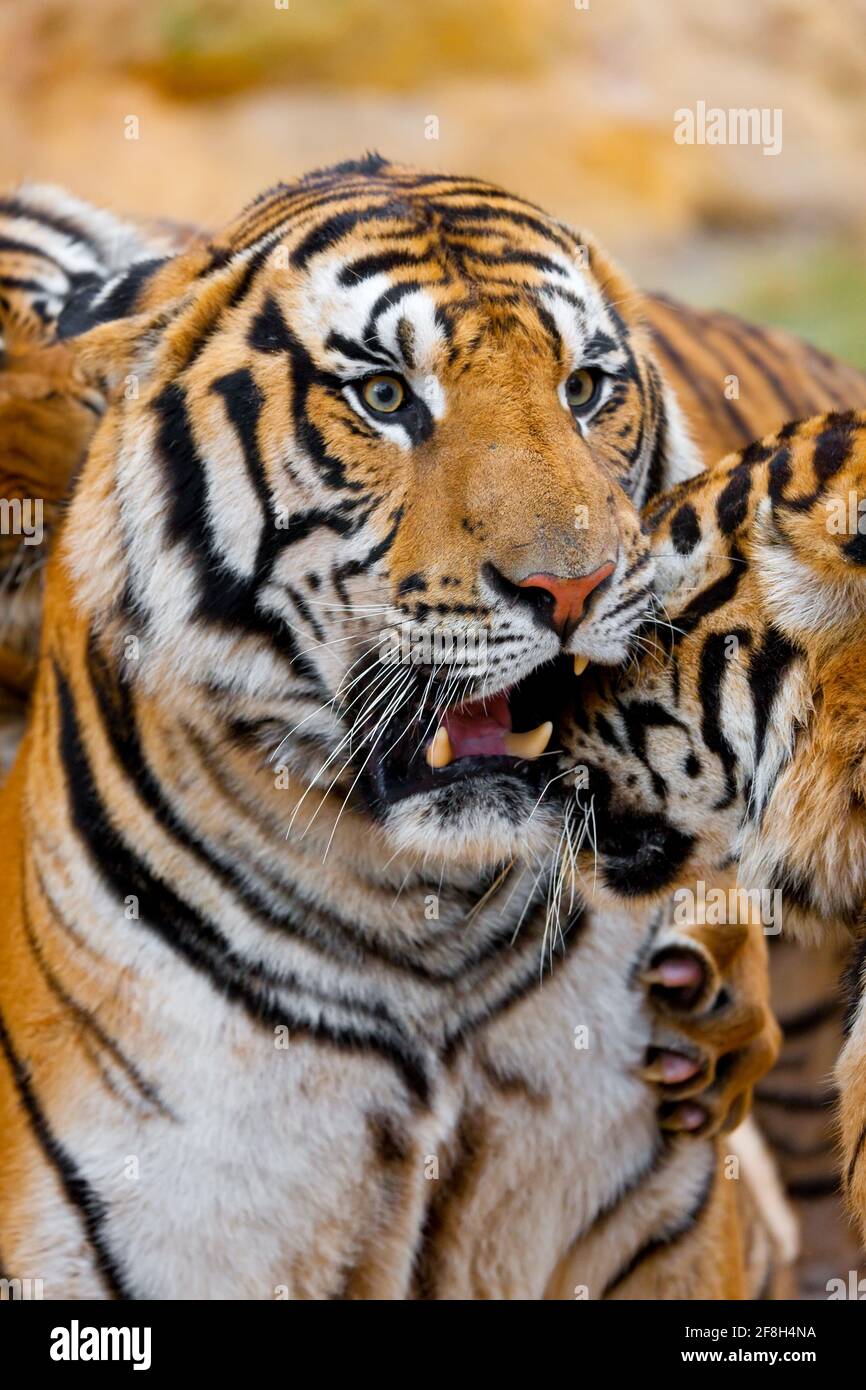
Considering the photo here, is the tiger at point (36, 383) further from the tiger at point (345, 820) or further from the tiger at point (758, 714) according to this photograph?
the tiger at point (758, 714)

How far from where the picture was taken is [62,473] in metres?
2.55

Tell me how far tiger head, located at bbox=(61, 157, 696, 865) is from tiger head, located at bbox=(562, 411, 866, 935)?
7cm

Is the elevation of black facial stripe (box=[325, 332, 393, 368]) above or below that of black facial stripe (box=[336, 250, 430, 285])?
below

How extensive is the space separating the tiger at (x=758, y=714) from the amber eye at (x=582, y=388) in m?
0.14

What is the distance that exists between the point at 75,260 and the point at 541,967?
1468mm

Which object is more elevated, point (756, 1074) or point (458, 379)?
point (458, 379)

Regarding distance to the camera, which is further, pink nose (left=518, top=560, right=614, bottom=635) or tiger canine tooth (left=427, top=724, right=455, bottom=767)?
tiger canine tooth (left=427, top=724, right=455, bottom=767)

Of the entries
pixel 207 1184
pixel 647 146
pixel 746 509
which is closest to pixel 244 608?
pixel 746 509

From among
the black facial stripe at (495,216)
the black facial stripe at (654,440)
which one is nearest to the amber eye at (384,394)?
the black facial stripe at (495,216)

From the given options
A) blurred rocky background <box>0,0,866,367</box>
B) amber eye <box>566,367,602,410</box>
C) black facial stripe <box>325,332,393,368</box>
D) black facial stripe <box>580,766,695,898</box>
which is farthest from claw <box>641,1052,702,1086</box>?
blurred rocky background <box>0,0,866,367</box>

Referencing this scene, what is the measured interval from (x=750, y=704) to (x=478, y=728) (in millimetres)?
294

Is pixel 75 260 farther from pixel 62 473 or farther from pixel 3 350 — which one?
pixel 62 473

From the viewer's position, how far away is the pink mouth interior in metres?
1.86

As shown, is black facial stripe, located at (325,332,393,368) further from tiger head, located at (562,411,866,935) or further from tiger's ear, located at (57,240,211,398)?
tiger head, located at (562,411,866,935)
